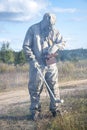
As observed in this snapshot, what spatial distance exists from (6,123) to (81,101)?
2.38 m

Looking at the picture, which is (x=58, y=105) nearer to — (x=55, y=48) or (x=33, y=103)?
(x=33, y=103)

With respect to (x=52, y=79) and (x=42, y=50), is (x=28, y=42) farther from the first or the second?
(x=52, y=79)

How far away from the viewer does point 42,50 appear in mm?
10430

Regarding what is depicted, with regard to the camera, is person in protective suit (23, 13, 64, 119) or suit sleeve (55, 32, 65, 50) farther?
suit sleeve (55, 32, 65, 50)

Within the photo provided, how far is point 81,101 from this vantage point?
12352 mm

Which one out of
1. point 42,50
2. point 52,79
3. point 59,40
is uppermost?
point 59,40

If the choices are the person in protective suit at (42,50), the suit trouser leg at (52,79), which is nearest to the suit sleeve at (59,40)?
the person in protective suit at (42,50)

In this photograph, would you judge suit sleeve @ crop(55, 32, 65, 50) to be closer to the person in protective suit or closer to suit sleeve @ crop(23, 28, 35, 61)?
the person in protective suit

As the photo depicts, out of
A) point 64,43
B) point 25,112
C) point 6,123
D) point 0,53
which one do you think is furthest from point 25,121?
point 0,53

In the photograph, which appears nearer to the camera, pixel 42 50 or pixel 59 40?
pixel 42 50

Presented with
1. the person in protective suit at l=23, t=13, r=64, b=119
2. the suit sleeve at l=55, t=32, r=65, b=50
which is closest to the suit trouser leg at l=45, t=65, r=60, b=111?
the person in protective suit at l=23, t=13, r=64, b=119

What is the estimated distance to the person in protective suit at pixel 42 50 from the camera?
10.4 meters

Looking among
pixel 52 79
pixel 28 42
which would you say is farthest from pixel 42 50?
pixel 52 79

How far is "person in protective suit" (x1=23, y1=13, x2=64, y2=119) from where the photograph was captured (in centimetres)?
1038
